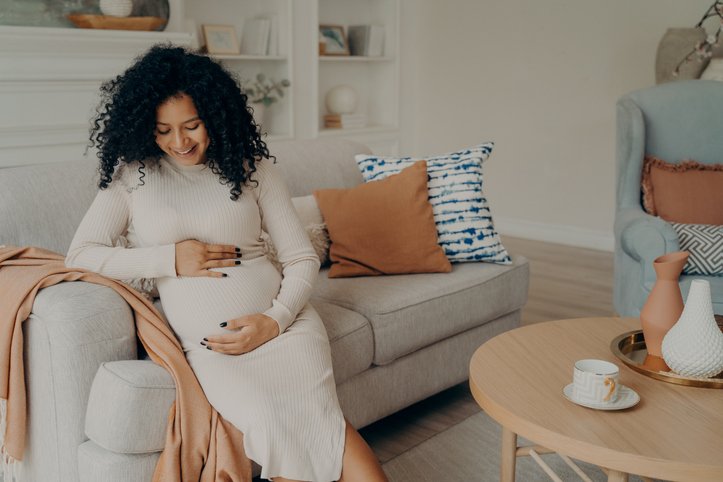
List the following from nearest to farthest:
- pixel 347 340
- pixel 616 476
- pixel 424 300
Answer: pixel 616 476 → pixel 347 340 → pixel 424 300

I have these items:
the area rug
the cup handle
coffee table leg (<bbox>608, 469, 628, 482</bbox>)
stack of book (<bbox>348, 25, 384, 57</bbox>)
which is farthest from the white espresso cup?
stack of book (<bbox>348, 25, 384, 57</bbox>)

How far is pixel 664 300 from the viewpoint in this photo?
5.88 ft

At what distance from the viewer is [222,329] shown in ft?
6.11

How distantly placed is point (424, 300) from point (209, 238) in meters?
0.74

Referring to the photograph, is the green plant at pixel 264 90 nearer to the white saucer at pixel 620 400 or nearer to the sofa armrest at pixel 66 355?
the sofa armrest at pixel 66 355

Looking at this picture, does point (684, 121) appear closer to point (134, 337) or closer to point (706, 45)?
point (706, 45)

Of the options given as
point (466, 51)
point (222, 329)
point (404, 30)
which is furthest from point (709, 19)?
point (222, 329)

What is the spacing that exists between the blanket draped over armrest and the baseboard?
12.2ft

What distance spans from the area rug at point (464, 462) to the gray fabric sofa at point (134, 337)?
0.51ft

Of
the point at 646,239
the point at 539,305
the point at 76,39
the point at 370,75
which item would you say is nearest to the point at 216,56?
the point at 76,39

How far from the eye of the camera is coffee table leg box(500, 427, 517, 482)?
1842 mm

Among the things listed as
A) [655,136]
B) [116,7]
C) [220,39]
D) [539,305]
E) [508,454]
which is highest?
[116,7]

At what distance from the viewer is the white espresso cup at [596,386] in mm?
1565

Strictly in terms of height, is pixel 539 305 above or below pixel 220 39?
below
